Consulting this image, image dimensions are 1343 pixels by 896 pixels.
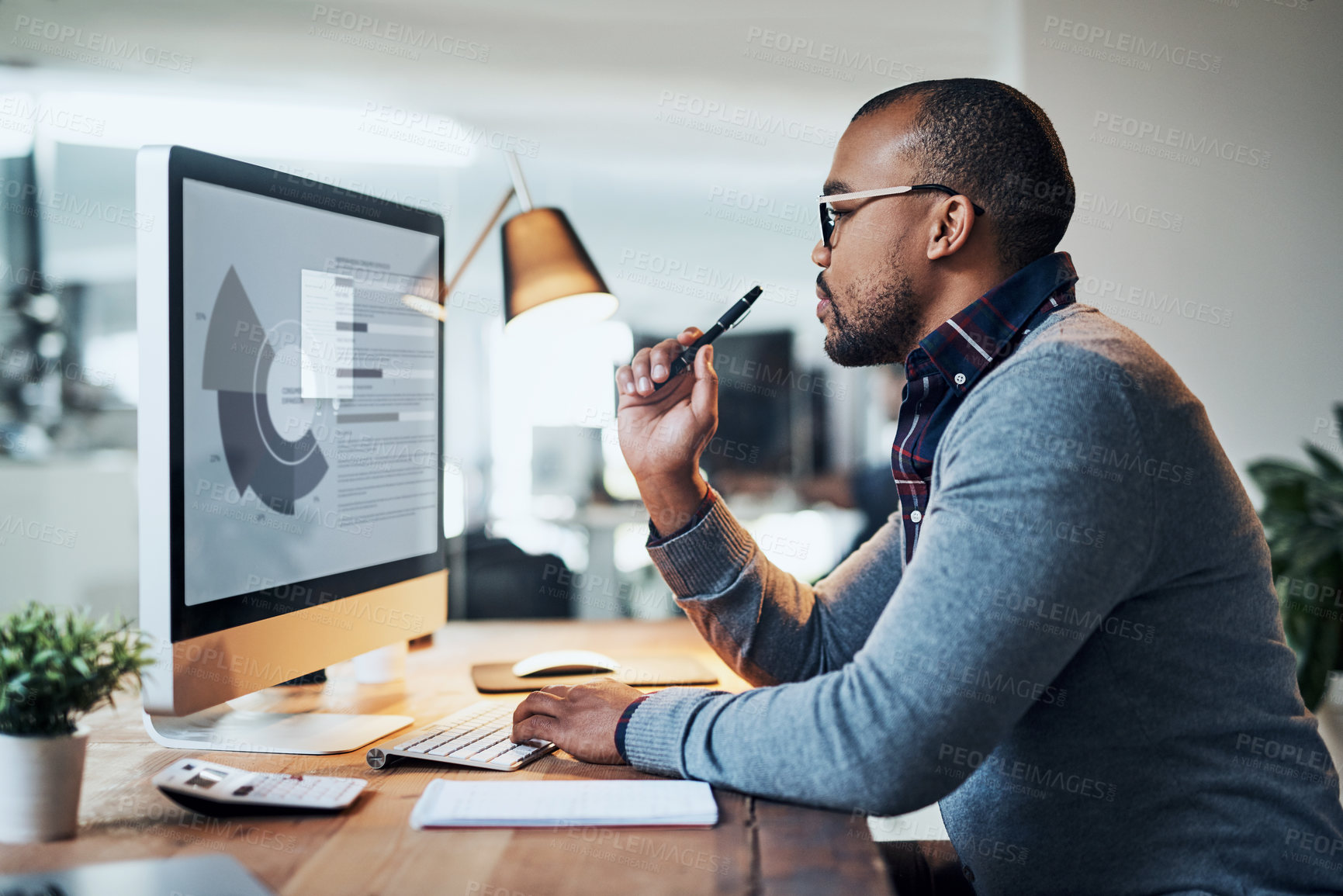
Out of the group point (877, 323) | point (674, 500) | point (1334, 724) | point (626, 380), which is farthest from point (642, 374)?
point (1334, 724)

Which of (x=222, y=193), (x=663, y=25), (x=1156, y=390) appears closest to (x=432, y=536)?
(x=222, y=193)

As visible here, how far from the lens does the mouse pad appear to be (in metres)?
1.31

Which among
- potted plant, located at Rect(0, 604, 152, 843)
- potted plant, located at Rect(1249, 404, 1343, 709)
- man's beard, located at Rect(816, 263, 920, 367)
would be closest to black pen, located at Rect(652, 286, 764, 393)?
man's beard, located at Rect(816, 263, 920, 367)

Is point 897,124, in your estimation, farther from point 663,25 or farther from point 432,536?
point 663,25

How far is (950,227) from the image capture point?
1132mm

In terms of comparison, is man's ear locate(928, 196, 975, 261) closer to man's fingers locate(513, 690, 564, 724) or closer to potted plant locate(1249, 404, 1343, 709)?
man's fingers locate(513, 690, 564, 724)

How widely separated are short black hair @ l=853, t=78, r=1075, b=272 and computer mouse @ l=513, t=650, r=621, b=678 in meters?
0.78

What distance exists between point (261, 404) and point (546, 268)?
67 cm

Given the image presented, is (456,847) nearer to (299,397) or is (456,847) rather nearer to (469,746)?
(469,746)

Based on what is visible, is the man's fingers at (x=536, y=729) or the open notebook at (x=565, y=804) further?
the man's fingers at (x=536, y=729)

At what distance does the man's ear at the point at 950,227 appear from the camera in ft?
3.66

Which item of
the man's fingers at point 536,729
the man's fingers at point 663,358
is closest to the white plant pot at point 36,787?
the man's fingers at point 536,729

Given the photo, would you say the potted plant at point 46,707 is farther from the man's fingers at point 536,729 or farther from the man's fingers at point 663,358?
the man's fingers at point 663,358

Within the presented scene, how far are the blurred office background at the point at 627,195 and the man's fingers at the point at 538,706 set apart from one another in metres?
0.67
